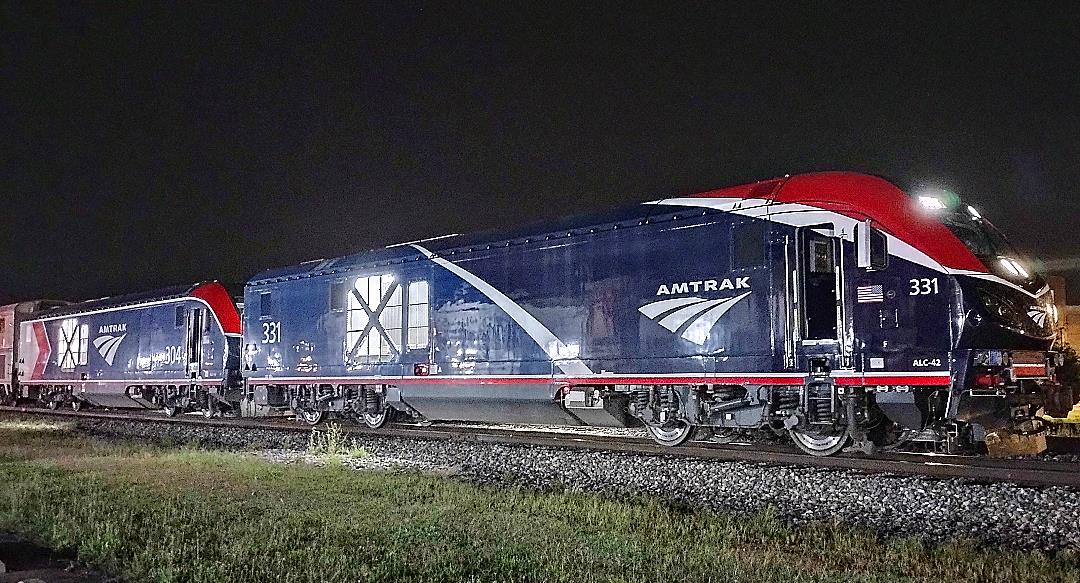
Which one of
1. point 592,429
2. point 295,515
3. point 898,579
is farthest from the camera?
point 592,429

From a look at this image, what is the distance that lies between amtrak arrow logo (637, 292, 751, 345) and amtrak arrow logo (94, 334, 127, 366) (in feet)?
66.0

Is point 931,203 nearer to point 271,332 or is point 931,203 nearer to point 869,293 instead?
point 869,293

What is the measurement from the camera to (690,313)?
1316cm

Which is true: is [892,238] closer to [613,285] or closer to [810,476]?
[810,476]

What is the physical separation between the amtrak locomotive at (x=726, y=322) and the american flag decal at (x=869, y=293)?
0.02 m

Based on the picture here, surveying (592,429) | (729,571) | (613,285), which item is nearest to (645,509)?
(729,571)

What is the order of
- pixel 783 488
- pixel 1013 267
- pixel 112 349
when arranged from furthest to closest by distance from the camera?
pixel 112 349
pixel 1013 267
pixel 783 488

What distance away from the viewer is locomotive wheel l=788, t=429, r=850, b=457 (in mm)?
12070

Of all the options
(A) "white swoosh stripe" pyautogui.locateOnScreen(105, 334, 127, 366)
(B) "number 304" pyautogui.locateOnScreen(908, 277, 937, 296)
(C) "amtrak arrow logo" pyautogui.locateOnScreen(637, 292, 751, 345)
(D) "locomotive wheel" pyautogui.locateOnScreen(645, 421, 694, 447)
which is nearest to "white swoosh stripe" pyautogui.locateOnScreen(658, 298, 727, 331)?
(C) "amtrak arrow logo" pyautogui.locateOnScreen(637, 292, 751, 345)

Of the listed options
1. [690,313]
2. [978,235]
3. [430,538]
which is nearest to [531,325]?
[690,313]

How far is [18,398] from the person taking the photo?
3525cm

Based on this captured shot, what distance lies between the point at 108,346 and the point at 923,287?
25.3 meters

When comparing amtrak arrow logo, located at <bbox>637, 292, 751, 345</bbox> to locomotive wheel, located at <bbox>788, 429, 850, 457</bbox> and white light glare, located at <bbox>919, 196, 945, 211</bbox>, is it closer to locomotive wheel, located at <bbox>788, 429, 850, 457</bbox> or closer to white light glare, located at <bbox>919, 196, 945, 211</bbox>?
locomotive wheel, located at <bbox>788, 429, 850, 457</bbox>

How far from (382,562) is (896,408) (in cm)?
723
